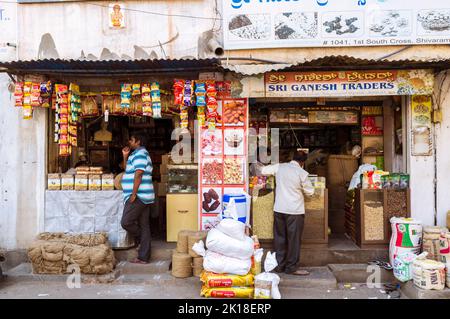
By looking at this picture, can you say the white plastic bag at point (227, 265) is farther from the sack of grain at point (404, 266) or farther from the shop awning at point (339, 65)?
the shop awning at point (339, 65)

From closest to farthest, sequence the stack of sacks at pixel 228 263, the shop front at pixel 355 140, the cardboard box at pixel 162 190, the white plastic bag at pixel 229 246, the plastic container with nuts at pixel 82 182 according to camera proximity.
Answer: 1. the stack of sacks at pixel 228 263
2. the white plastic bag at pixel 229 246
3. the shop front at pixel 355 140
4. the plastic container with nuts at pixel 82 182
5. the cardboard box at pixel 162 190

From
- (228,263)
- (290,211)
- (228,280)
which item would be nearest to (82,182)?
(228,263)

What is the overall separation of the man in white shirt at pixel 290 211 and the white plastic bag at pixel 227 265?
878 millimetres

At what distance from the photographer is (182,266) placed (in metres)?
6.21

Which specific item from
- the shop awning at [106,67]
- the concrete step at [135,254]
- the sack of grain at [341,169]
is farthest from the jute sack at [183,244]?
the sack of grain at [341,169]

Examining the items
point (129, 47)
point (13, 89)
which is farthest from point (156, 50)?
point (13, 89)

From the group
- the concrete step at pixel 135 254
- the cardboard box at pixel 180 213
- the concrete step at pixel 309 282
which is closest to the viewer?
the concrete step at pixel 309 282

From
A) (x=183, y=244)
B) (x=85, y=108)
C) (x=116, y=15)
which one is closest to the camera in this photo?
(x=183, y=244)

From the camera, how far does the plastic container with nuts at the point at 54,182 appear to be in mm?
7055

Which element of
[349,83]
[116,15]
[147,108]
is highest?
[116,15]

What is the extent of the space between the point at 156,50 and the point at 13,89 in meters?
2.60

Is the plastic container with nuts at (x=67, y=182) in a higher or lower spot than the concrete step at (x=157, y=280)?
higher

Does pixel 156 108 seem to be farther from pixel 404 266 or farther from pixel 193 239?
pixel 404 266

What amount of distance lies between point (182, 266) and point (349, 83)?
4.00 metres
